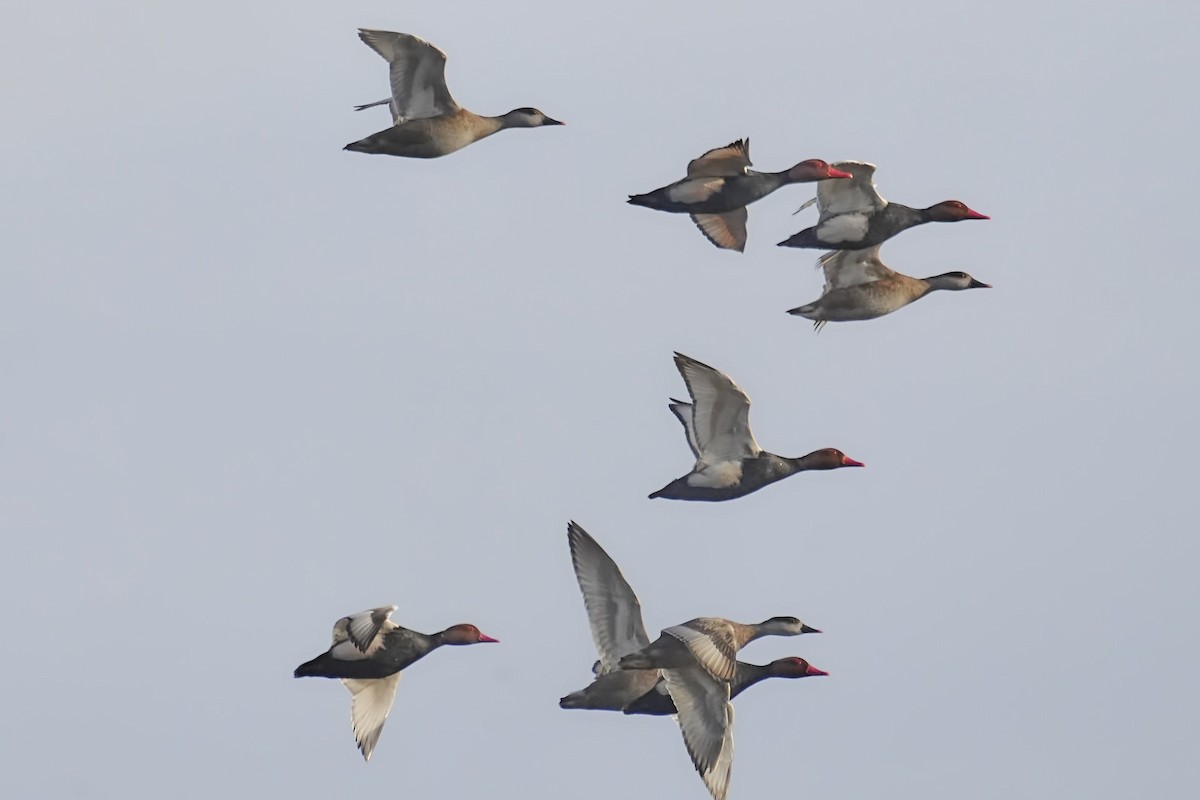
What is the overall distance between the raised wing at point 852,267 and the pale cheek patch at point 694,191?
7.81 feet

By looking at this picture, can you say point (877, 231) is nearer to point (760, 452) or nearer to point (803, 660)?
point (760, 452)

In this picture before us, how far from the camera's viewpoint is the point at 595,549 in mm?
29469

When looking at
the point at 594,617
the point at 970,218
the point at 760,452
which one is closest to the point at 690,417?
the point at 760,452

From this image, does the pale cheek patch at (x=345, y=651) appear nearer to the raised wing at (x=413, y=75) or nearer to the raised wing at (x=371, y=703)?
the raised wing at (x=371, y=703)

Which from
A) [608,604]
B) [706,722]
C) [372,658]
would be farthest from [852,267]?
[372,658]

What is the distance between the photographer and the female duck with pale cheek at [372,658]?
26.5 m

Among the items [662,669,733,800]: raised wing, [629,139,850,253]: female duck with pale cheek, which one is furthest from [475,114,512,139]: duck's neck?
[662,669,733,800]: raised wing

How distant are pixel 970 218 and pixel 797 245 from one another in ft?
8.84

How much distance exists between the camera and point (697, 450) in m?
30.0

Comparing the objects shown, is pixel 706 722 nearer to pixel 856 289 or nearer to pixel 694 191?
pixel 694 191

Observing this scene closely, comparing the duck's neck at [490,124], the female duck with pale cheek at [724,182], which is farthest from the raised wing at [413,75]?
the female duck with pale cheek at [724,182]

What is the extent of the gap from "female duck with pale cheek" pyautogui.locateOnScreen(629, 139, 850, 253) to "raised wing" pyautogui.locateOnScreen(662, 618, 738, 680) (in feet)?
18.3

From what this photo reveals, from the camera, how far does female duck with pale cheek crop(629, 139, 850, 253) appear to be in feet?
97.6

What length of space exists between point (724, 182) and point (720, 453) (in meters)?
3.42
